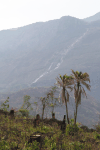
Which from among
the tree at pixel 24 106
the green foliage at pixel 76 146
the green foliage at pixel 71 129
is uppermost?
the tree at pixel 24 106

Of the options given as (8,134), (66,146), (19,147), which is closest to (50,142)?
(66,146)

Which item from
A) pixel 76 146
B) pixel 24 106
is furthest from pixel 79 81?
pixel 24 106

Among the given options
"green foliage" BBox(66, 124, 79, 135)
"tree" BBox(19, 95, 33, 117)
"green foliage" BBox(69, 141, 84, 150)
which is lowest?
"green foliage" BBox(69, 141, 84, 150)

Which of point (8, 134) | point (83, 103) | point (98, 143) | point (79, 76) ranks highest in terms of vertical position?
point (83, 103)

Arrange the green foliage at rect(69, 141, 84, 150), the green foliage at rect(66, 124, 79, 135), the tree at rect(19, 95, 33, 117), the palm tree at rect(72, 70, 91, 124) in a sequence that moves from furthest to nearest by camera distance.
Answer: the tree at rect(19, 95, 33, 117), the palm tree at rect(72, 70, 91, 124), the green foliage at rect(66, 124, 79, 135), the green foliage at rect(69, 141, 84, 150)

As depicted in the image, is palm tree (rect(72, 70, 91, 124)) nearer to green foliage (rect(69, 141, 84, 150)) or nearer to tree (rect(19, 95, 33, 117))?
green foliage (rect(69, 141, 84, 150))

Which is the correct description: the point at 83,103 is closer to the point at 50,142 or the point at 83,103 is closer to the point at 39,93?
the point at 39,93

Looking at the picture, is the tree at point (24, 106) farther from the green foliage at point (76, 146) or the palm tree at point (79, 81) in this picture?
the green foliage at point (76, 146)

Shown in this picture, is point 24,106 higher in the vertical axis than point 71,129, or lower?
higher

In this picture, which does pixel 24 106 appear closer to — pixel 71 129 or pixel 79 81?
pixel 79 81

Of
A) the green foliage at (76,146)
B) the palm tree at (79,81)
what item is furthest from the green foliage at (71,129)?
the green foliage at (76,146)

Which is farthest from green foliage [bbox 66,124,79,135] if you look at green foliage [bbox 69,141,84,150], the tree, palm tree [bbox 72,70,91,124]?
the tree
